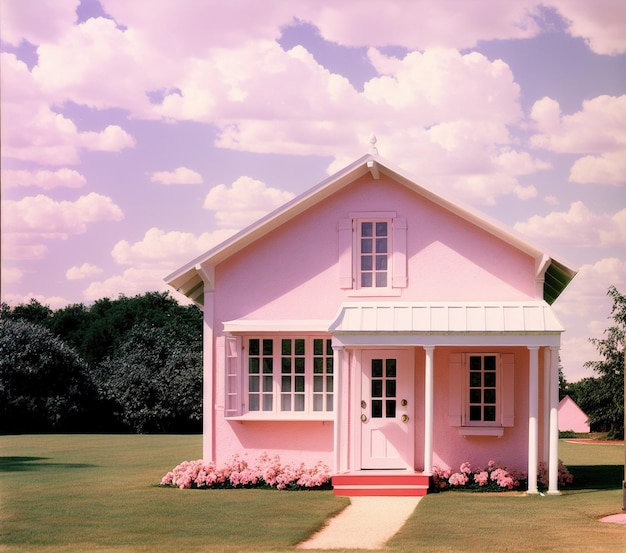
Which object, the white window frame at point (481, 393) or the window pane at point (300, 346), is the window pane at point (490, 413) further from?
the window pane at point (300, 346)

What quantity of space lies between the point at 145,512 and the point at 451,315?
6.24 metres

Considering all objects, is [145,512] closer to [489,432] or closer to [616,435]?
[489,432]

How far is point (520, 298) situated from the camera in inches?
742

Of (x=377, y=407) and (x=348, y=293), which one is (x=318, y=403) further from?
(x=348, y=293)

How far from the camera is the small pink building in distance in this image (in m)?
40.2

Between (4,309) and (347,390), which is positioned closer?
(347,390)

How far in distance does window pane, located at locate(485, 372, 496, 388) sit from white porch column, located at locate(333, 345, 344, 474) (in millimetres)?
2704

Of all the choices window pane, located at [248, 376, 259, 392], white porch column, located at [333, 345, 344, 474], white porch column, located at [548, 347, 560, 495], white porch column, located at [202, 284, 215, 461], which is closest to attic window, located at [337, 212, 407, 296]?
white porch column, located at [333, 345, 344, 474]

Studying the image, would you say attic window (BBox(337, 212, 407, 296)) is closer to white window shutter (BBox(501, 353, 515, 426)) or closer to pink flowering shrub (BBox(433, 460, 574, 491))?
white window shutter (BBox(501, 353, 515, 426))

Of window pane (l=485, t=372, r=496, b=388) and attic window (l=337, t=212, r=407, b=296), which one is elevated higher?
attic window (l=337, t=212, r=407, b=296)

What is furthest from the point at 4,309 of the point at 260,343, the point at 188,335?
the point at 260,343

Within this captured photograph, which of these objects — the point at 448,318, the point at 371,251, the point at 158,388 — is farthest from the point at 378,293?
the point at 158,388

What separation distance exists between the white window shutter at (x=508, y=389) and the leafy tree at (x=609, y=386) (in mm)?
17628

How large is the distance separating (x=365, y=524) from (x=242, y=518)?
1.72 metres
